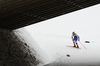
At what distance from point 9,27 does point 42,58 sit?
3.62 metres

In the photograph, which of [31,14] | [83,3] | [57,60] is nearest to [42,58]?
[57,60]

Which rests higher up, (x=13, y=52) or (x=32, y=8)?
(x=32, y=8)

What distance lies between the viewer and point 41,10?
10977 mm

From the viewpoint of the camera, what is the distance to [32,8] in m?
10.4

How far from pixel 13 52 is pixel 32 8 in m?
4.04

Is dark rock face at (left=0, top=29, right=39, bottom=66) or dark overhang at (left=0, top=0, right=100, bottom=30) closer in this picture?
dark overhang at (left=0, top=0, right=100, bottom=30)

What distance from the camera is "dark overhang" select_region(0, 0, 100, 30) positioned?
9.59 meters

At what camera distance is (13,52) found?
13.0 m

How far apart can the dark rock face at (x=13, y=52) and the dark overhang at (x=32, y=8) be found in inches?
46.5

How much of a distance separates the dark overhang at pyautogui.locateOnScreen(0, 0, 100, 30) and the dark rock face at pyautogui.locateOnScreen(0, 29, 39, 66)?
46.5 inches

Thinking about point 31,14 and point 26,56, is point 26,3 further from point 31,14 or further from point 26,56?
point 26,56

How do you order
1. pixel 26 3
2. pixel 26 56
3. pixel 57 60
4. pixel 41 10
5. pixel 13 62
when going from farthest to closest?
1. pixel 57 60
2. pixel 26 56
3. pixel 13 62
4. pixel 41 10
5. pixel 26 3

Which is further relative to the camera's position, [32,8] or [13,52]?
[13,52]

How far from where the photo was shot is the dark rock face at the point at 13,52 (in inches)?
472
